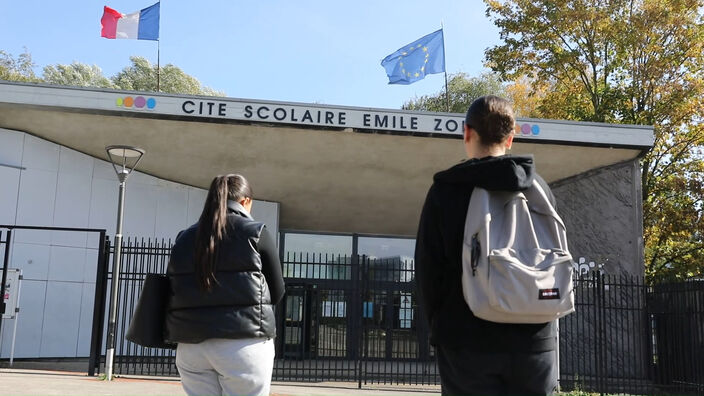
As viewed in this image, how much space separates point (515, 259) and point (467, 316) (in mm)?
235

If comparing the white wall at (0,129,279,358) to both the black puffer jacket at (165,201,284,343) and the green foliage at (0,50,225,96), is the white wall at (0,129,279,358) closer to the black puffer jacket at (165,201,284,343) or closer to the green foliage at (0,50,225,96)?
the black puffer jacket at (165,201,284,343)

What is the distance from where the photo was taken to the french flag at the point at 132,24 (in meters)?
16.3

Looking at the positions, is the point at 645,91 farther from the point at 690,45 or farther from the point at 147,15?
the point at 147,15

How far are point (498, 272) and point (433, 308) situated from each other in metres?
0.27

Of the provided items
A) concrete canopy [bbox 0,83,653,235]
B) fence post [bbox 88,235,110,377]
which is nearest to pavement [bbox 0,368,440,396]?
fence post [bbox 88,235,110,377]

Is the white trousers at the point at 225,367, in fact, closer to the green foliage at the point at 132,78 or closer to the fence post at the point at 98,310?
the fence post at the point at 98,310

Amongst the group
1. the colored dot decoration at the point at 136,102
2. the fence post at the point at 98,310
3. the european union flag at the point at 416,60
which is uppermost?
the european union flag at the point at 416,60

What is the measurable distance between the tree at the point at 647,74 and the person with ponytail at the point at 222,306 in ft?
60.8

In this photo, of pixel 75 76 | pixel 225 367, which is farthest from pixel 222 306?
pixel 75 76

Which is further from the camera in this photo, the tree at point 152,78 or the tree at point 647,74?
the tree at point 152,78

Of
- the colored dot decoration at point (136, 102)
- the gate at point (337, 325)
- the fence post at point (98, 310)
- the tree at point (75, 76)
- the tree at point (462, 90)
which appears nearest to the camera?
the fence post at point (98, 310)

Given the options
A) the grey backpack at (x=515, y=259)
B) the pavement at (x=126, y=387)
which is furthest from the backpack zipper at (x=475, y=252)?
the pavement at (x=126, y=387)

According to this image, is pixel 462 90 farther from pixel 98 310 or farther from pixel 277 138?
pixel 98 310

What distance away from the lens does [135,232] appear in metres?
15.8
